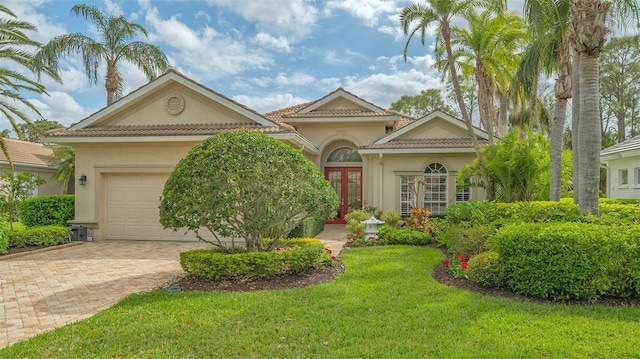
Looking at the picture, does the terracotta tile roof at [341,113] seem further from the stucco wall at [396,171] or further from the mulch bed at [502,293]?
the mulch bed at [502,293]

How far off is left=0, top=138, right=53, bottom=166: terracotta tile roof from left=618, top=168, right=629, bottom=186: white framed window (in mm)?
31512

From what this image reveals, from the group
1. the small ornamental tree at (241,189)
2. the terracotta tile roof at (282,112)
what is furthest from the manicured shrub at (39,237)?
the terracotta tile roof at (282,112)

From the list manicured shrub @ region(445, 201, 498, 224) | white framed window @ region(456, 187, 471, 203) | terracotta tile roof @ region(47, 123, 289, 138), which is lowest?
manicured shrub @ region(445, 201, 498, 224)

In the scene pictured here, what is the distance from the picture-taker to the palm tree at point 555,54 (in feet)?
34.8

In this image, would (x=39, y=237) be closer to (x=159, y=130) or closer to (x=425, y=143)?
(x=159, y=130)

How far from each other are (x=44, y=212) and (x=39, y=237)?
298cm

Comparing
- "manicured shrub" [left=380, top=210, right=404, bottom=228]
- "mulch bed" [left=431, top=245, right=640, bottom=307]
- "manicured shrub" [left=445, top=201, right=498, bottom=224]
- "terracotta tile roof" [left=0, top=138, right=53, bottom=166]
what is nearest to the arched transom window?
"manicured shrub" [left=380, top=210, right=404, bottom=228]

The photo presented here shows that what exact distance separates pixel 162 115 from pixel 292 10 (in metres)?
6.17

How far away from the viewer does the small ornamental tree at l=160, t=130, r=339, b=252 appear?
7.19m

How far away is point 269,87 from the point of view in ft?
64.5

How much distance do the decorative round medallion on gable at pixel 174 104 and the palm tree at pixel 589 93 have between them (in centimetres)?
1230

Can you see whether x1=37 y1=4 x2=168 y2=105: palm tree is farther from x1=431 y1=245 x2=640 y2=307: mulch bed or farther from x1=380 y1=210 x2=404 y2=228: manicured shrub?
x1=431 y1=245 x2=640 y2=307: mulch bed

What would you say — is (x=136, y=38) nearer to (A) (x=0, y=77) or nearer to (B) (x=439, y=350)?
(A) (x=0, y=77)

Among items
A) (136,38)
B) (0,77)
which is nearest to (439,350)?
(0,77)
